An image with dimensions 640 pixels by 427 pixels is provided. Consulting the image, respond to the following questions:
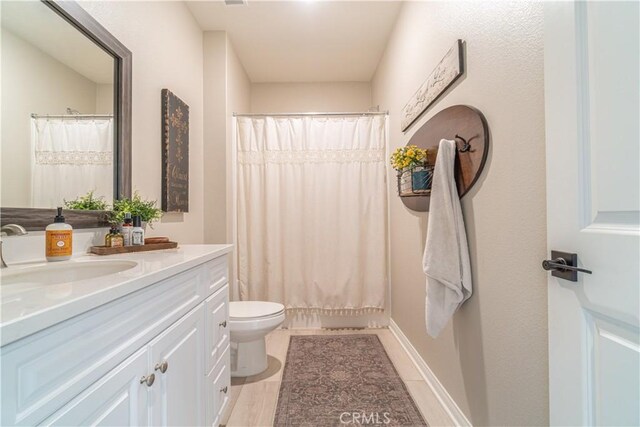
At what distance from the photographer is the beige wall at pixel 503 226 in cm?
87

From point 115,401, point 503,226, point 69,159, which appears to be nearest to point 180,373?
point 115,401

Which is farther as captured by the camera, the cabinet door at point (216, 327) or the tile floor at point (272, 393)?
the tile floor at point (272, 393)

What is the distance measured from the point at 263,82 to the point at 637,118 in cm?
333

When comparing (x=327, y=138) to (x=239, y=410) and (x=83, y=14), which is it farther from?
(x=239, y=410)

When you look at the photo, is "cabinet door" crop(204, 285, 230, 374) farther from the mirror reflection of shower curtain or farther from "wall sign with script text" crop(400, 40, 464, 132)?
"wall sign with script text" crop(400, 40, 464, 132)

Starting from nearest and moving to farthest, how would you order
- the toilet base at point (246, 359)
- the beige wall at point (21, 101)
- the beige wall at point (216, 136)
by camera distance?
the beige wall at point (21, 101)
the toilet base at point (246, 359)
the beige wall at point (216, 136)

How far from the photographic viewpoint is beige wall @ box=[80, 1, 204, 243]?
1493mm

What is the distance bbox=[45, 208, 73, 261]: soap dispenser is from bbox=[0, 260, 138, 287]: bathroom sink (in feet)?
0.17

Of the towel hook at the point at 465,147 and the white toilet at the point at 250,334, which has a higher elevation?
the towel hook at the point at 465,147

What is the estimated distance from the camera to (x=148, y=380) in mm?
745

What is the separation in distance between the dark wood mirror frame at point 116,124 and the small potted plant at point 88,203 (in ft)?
0.07

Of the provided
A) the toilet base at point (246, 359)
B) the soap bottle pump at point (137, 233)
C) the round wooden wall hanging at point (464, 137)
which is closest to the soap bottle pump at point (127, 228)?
the soap bottle pump at point (137, 233)

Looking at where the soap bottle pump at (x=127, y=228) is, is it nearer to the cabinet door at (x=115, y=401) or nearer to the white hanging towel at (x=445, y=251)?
the cabinet door at (x=115, y=401)

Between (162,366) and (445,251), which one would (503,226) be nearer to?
(445,251)
